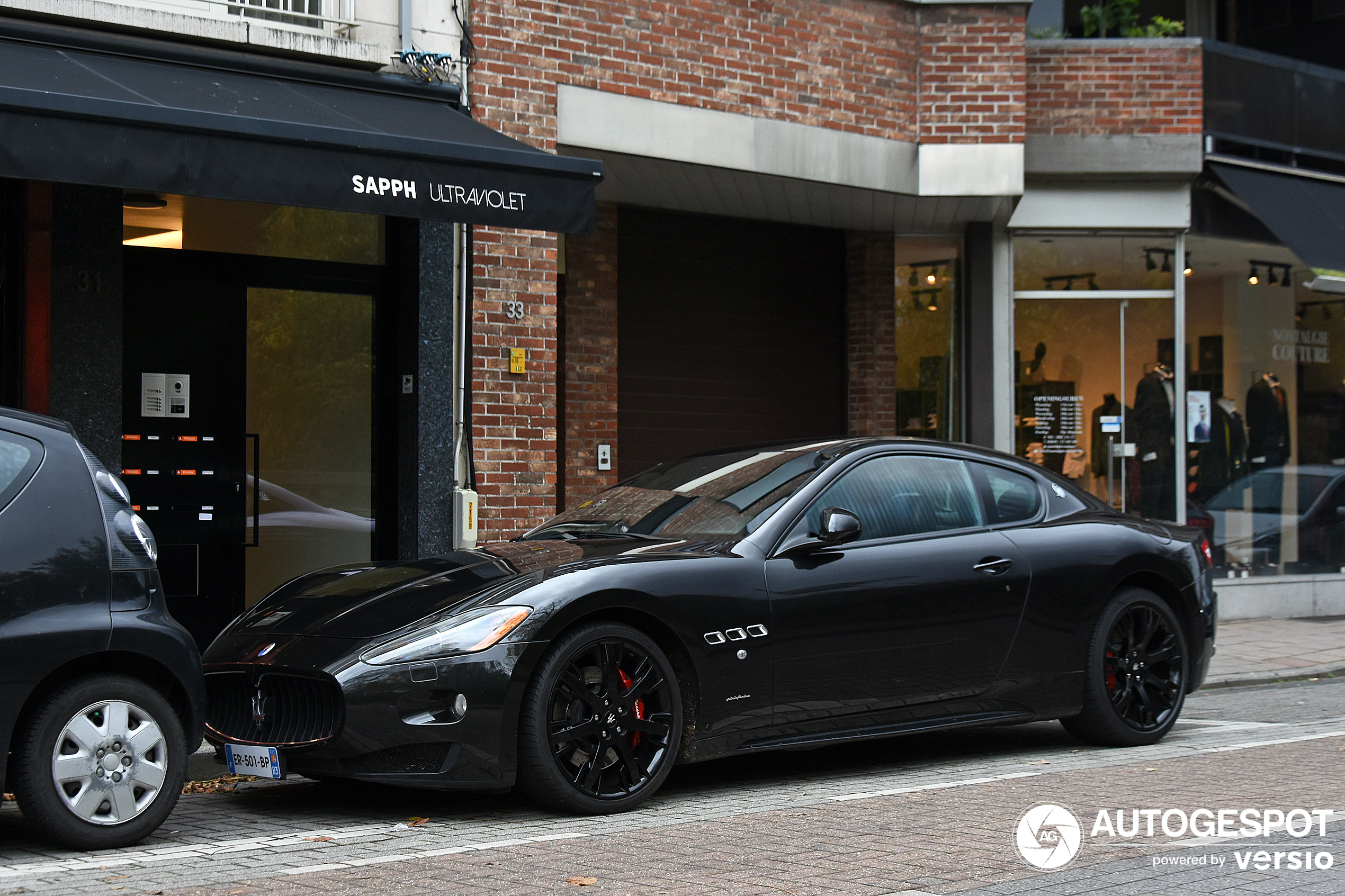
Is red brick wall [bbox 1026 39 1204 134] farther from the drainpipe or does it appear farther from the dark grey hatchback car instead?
the dark grey hatchback car

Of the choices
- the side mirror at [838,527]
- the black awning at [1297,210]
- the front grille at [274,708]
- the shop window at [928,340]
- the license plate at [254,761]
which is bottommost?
the license plate at [254,761]

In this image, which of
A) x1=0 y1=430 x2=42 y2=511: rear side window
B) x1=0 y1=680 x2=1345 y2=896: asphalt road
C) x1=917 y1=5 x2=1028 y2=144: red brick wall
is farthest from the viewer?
x1=917 y1=5 x2=1028 y2=144: red brick wall

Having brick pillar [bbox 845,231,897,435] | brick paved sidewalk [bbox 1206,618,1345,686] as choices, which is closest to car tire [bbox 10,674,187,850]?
brick paved sidewalk [bbox 1206,618,1345,686]

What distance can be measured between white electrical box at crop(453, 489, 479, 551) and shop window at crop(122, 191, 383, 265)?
6.57ft

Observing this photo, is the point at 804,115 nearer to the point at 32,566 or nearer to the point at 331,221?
the point at 331,221

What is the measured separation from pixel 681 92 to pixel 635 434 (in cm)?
338

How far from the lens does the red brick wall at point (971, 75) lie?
42.5 feet

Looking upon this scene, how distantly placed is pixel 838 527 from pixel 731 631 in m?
0.68

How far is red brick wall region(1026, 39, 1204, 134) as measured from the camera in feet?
45.8

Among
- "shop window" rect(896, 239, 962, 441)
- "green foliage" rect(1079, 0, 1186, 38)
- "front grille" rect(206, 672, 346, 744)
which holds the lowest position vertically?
"front grille" rect(206, 672, 346, 744)

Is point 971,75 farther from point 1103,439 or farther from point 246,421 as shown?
point 246,421

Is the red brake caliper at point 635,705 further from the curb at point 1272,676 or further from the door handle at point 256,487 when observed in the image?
the curb at point 1272,676

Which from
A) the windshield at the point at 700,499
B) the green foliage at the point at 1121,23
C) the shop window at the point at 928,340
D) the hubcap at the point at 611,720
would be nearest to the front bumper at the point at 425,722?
the hubcap at the point at 611,720

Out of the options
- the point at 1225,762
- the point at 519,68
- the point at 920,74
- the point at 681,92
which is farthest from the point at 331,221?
the point at 1225,762
